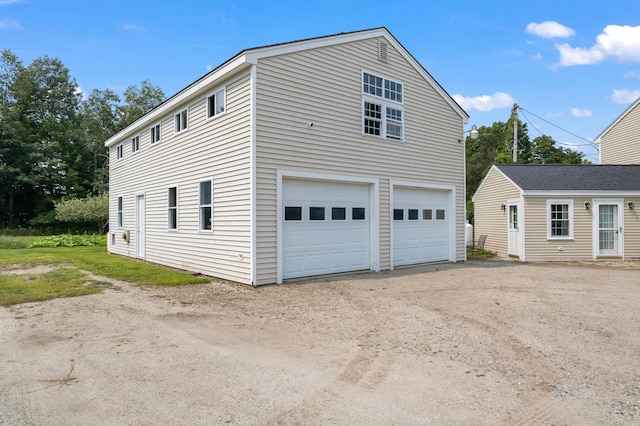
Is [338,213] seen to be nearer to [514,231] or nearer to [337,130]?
[337,130]

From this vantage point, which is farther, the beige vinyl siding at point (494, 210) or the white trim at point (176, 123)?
the beige vinyl siding at point (494, 210)

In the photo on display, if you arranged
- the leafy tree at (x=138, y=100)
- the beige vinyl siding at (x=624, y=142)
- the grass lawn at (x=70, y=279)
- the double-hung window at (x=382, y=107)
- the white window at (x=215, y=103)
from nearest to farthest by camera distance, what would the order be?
→ the grass lawn at (x=70, y=279) → the white window at (x=215, y=103) → the double-hung window at (x=382, y=107) → the beige vinyl siding at (x=624, y=142) → the leafy tree at (x=138, y=100)

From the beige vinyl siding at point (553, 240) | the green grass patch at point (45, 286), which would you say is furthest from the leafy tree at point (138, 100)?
the beige vinyl siding at point (553, 240)

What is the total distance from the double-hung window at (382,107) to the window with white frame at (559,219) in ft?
24.2

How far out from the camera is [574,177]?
15.7 meters

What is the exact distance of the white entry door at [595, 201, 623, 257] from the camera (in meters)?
14.7

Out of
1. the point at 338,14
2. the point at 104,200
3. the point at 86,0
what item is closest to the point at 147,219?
the point at 86,0

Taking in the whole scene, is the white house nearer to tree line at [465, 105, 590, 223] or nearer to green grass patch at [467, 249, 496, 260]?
green grass patch at [467, 249, 496, 260]

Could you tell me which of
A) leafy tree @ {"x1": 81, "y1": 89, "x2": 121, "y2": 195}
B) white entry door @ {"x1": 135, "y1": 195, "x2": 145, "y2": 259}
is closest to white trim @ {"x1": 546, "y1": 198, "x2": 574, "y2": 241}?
white entry door @ {"x1": 135, "y1": 195, "x2": 145, "y2": 259}

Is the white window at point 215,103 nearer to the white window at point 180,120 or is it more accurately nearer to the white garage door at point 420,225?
the white window at point 180,120

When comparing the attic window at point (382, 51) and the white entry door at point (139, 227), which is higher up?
the attic window at point (382, 51)

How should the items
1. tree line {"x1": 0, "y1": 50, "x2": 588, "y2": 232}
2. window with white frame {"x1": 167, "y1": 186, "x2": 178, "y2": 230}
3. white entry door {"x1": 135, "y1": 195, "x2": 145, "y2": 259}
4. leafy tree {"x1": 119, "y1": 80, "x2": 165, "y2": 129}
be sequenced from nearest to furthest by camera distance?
window with white frame {"x1": 167, "y1": 186, "x2": 178, "y2": 230} < white entry door {"x1": 135, "y1": 195, "x2": 145, "y2": 259} < tree line {"x1": 0, "y1": 50, "x2": 588, "y2": 232} < leafy tree {"x1": 119, "y1": 80, "x2": 165, "y2": 129}

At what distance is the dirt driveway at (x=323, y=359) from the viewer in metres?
3.06

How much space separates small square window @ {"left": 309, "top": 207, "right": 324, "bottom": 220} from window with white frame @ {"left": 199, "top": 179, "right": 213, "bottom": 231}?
2.74 m
